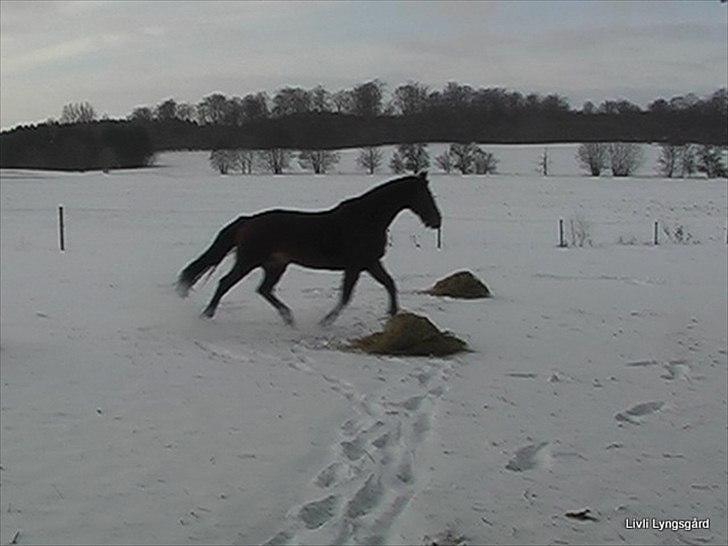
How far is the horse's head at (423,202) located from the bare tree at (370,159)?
67313 mm

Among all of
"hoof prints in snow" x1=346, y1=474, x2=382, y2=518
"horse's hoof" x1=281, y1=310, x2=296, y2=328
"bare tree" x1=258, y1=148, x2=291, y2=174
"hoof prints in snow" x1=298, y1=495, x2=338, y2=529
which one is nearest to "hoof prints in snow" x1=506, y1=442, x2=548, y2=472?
"hoof prints in snow" x1=346, y1=474, x2=382, y2=518

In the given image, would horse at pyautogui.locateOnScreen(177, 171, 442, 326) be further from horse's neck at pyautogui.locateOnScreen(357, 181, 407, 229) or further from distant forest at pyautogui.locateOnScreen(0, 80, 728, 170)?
distant forest at pyautogui.locateOnScreen(0, 80, 728, 170)

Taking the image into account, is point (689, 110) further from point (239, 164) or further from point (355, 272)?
point (355, 272)

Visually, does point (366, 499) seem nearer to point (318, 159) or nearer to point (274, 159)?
point (274, 159)

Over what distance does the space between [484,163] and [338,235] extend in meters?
69.9

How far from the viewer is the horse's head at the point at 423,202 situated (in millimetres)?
10781

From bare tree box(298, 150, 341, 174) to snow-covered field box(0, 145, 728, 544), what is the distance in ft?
208

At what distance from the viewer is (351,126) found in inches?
4026

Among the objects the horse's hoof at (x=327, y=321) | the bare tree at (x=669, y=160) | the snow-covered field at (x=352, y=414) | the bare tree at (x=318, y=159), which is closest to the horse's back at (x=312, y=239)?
the horse's hoof at (x=327, y=321)

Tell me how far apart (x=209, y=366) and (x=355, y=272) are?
8.92ft

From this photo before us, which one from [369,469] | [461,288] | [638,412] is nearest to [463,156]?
[461,288]

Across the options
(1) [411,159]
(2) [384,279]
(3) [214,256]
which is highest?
(1) [411,159]

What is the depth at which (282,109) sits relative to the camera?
112m

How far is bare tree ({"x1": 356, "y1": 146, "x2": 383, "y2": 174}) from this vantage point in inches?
3147
